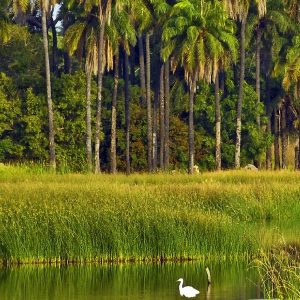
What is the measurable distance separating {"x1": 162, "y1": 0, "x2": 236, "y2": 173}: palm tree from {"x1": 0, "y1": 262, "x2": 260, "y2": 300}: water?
36380 mm

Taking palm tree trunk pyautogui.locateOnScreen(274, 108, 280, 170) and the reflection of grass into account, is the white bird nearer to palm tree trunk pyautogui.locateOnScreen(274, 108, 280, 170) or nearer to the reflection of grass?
the reflection of grass

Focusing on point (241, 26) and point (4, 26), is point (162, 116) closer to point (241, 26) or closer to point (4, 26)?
point (241, 26)

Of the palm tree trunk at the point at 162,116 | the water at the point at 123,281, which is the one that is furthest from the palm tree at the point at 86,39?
the water at the point at 123,281

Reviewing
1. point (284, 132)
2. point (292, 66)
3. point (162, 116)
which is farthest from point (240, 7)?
point (284, 132)

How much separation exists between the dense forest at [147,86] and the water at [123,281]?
3126cm

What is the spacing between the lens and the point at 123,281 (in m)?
24.8

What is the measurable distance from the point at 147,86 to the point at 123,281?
3940 centimetres

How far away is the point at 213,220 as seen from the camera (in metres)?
27.3

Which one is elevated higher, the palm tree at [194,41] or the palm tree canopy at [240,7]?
the palm tree canopy at [240,7]

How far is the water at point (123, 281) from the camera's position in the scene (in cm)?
2305

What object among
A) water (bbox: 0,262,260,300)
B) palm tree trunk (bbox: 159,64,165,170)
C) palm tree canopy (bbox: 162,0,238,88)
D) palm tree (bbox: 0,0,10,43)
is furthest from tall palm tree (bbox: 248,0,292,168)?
water (bbox: 0,262,260,300)

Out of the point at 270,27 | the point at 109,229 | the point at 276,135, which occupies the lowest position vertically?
the point at 276,135

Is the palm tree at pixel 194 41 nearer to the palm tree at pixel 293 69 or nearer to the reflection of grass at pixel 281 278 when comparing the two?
the palm tree at pixel 293 69

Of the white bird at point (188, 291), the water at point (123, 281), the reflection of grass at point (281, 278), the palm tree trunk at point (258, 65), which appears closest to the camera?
the reflection of grass at point (281, 278)
